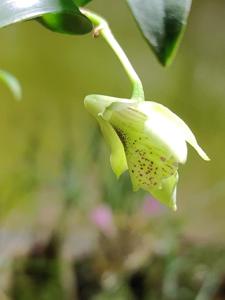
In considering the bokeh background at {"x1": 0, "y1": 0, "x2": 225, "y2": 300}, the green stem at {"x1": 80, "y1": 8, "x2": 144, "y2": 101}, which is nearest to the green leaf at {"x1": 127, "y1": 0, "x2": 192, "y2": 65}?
the green stem at {"x1": 80, "y1": 8, "x2": 144, "y2": 101}

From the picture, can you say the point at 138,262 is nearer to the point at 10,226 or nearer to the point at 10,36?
the point at 10,226

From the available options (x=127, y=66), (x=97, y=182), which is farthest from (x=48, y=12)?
(x=97, y=182)

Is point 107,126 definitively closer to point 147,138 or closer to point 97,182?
point 147,138

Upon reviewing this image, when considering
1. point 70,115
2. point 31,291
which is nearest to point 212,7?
point 70,115

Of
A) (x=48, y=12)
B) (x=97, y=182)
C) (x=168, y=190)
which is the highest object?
(x=48, y=12)

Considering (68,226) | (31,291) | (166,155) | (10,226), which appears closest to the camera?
(166,155)

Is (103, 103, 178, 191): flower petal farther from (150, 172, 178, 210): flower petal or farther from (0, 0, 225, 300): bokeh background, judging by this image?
(0, 0, 225, 300): bokeh background
